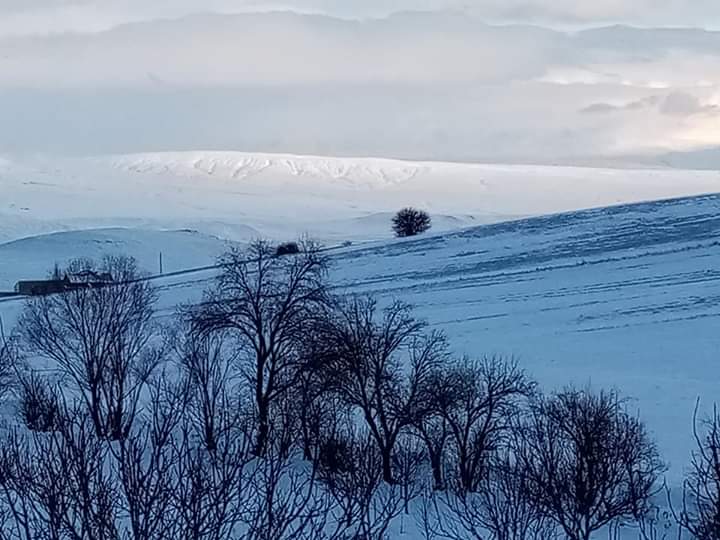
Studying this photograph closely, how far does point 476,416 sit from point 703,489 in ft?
22.8

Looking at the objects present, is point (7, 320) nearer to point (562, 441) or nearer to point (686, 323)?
point (686, 323)

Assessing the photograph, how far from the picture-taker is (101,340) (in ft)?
137

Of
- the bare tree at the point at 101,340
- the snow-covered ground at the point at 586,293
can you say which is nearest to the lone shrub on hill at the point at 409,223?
the snow-covered ground at the point at 586,293

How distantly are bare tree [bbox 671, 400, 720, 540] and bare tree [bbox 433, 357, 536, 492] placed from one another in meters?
5.57

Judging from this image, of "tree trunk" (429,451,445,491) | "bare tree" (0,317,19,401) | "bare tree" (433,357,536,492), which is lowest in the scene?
"tree trunk" (429,451,445,491)

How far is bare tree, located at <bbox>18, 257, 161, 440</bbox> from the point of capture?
3812 cm

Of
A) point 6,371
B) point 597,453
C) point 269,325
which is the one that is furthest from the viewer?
point 6,371

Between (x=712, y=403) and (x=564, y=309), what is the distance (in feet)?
47.5

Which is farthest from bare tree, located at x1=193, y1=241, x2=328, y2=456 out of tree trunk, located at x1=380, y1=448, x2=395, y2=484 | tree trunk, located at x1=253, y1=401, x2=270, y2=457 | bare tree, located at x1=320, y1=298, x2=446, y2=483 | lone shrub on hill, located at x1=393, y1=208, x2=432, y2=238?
lone shrub on hill, located at x1=393, y1=208, x2=432, y2=238

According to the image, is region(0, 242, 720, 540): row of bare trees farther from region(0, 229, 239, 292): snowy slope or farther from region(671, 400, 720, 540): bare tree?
region(0, 229, 239, 292): snowy slope

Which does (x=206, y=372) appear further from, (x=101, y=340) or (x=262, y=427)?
(x=101, y=340)

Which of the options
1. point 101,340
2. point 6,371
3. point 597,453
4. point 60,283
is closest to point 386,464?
point 597,453

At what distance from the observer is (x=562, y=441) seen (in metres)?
28.1

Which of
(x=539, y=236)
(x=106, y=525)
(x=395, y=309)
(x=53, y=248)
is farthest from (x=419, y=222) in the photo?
(x=106, y=525)
